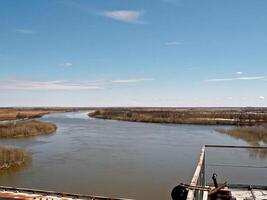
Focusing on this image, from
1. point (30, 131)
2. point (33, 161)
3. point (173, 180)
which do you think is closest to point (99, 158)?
point (33, 161)

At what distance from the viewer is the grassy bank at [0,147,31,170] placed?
2109cm

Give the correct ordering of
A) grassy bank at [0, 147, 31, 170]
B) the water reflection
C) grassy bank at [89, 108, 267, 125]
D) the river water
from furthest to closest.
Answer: grassy bank at [89, 108, 267, 125]
the water reflection
grassy bank at [0, 147, 31, 170]
the river water

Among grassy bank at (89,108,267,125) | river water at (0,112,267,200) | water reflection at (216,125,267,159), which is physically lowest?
river water at (0,112,267,200)

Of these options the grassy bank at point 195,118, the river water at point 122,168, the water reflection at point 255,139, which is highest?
the grassy bank at point 195,118

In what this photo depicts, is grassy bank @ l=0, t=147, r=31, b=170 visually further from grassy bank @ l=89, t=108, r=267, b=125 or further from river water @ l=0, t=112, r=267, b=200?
grassy bank @ l=89, t=108, r=267, b=125

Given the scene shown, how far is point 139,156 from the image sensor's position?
82.9ft

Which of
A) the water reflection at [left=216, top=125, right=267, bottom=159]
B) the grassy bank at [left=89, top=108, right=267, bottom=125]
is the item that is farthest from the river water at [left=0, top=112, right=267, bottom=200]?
the grassy bank at [left=89, top=108, right=267, bottom=125]

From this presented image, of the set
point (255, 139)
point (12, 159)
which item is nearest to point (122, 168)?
point (12, 159)

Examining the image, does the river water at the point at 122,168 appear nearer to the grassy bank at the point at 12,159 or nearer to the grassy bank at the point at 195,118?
the grassy bank at the point at 12,159

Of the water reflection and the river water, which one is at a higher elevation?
the water reflection

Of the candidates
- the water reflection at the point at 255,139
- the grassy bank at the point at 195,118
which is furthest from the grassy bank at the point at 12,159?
the grassy bank at the point at 195,118

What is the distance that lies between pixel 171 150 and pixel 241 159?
229 inches

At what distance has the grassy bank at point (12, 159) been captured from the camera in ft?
69.2

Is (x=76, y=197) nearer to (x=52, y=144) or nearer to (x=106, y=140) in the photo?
(x=52, y=144)
